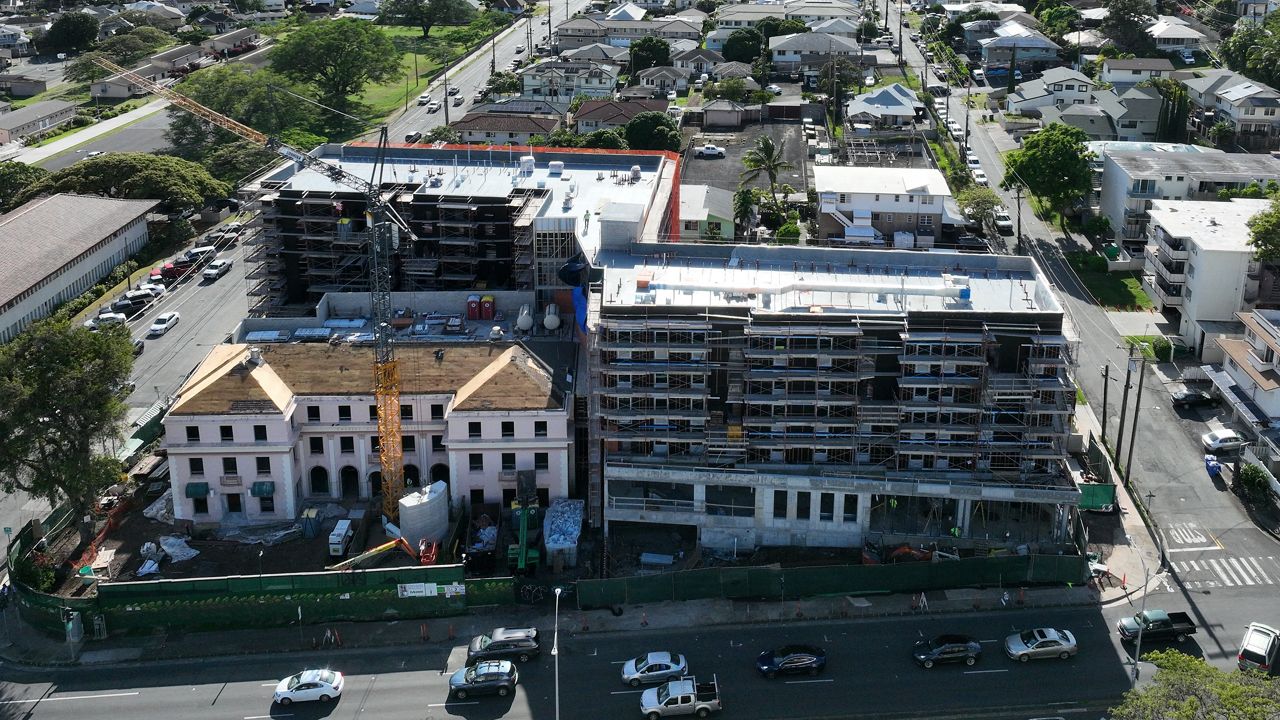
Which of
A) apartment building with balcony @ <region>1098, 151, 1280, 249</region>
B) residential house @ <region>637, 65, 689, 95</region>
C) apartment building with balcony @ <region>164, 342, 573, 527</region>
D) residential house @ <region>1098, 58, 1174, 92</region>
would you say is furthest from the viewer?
residential house @ <region>637, 65, 689, 95</region>

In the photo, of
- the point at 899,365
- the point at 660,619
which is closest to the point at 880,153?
the point at 899,365

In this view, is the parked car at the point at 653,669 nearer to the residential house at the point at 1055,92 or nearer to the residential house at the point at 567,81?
the residential house at the point at 1055,92

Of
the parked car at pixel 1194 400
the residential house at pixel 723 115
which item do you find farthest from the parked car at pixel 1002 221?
the residential house at pixel 723 115

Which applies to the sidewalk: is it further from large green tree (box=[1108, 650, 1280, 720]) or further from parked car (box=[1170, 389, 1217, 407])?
large green tree (box=[1108, 650, 1280, 720])

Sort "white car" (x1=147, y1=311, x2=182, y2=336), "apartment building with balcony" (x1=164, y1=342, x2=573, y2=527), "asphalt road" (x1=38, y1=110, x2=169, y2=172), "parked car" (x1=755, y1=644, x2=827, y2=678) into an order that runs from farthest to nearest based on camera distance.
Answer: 1. "asphalt road" (x1=38, y1=110, x2=169, y2=172)
2. "white car" (x1=147, y1=311, x2=182, y2=336)
3. "apartment building with balcony" (x1=164, y1=342, x2=573, y2=527)
4. "parked car" (x1=755, y1=644, x2=827, y2=678)

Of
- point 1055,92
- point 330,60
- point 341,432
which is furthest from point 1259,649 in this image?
Result: point 330,60

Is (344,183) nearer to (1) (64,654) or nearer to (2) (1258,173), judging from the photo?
(1) (64,654)

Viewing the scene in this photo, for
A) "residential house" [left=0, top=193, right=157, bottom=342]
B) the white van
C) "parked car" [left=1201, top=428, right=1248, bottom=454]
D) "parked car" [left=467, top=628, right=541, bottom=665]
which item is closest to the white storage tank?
the white van
